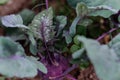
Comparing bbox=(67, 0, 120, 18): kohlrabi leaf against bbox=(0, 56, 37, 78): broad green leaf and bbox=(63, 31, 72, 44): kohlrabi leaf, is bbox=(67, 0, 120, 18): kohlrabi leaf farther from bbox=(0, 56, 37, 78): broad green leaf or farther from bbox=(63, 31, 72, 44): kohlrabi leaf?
bbox=(0, 56, 37, 78): broad green leaf

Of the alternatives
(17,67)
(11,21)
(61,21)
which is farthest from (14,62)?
(61,21)

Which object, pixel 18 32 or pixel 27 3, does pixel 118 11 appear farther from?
pixel 27 3

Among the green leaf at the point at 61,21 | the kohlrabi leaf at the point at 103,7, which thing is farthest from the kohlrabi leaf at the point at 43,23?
the kohlrabi leaf at the point at 103,7

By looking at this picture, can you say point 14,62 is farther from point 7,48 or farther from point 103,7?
point 103,7

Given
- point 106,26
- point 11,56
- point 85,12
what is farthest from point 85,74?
point 11,56

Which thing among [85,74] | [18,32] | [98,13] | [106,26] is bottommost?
[85,74]

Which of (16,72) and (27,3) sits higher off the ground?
(16,72)

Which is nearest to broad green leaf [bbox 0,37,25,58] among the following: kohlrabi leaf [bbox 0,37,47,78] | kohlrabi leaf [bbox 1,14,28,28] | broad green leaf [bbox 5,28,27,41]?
kohlrabi leaf [bbox 0,37,47,78]
